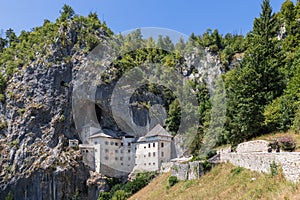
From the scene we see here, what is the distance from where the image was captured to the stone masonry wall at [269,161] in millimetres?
14891

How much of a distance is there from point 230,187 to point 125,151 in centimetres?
3311

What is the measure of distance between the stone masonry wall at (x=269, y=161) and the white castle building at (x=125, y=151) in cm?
2245

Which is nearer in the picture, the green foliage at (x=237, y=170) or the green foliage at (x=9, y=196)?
the green foliage at (x=237, y=170)

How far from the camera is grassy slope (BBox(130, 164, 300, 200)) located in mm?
14719

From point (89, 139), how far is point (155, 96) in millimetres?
14100

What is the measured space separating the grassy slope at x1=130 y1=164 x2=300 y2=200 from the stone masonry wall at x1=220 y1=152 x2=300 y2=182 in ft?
1.27

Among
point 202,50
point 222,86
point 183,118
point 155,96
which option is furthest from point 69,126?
point 202,50

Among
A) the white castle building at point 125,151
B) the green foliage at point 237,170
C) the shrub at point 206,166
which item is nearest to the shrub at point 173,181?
the shrub at point 206,166

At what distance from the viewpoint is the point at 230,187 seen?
19.7 m

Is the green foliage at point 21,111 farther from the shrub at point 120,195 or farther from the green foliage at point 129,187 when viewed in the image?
the shrub at point 120,195

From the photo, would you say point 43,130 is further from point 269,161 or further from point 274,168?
point 274,168

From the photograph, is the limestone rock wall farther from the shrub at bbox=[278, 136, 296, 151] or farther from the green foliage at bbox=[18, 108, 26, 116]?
the green foliage at bbox=[18, 108, 26, 116]

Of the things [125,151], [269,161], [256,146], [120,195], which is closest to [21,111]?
[125,151]

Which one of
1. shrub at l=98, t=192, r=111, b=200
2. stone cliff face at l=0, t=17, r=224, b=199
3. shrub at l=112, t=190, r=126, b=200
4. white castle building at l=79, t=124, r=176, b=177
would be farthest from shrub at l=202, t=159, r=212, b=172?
stone cliff face at l=0, t=17, r=224, b=199
